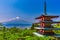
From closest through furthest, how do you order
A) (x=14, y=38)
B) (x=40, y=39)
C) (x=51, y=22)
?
1. (x=40, y=39)
2. (x=14, y=38)
3. (x=51, y=22)

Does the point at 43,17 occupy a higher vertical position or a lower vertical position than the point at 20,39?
higher

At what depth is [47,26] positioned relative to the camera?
60.9 ft

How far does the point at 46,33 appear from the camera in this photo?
18.5m

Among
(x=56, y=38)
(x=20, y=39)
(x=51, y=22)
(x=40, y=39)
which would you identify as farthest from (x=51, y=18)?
(x=40, y=39)

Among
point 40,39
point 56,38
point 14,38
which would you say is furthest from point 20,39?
point 40,39

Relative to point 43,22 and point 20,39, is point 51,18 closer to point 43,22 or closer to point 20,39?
point 43,22

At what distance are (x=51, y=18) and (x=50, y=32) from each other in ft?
4.44

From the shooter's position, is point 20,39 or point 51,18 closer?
point 20,39

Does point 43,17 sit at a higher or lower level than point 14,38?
higher

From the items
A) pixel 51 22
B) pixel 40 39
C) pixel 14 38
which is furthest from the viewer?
pixel 51 22

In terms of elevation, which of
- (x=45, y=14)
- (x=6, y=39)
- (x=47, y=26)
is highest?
(x=45, y=14)

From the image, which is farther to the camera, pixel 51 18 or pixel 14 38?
pixel 51 18

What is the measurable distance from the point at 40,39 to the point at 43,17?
22.9 ft

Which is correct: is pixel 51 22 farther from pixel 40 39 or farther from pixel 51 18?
pixel 40 39
